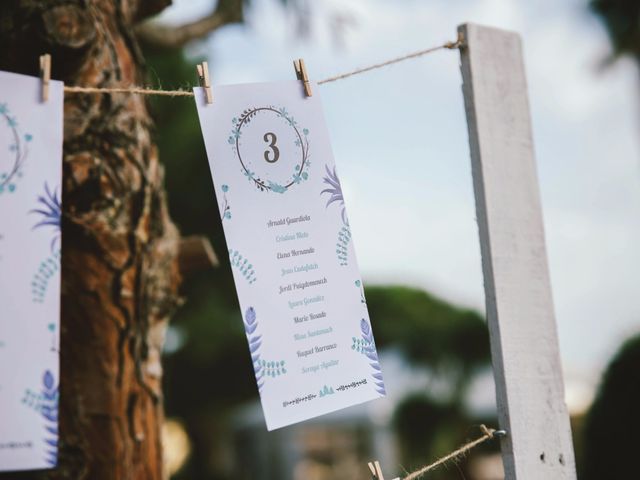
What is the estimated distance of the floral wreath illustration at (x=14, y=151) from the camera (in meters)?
1.30

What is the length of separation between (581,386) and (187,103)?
24.4ft

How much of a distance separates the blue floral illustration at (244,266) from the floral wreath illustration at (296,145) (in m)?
0.14

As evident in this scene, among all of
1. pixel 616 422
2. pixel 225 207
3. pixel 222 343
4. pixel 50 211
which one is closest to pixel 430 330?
pixel 222 343

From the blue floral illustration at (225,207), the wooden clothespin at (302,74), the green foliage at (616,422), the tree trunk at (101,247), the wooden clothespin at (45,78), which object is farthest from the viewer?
the green foliage at (616,422)

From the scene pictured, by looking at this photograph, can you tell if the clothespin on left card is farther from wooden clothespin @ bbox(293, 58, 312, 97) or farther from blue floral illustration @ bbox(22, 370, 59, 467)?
wooden clothespin @ bbox(293, 58, 312, 97)

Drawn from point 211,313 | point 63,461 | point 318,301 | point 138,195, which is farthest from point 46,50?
point 211,313

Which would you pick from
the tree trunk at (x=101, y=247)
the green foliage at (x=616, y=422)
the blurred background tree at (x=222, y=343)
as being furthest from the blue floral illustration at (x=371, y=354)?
the blurred background tree at (x=222, y=343)

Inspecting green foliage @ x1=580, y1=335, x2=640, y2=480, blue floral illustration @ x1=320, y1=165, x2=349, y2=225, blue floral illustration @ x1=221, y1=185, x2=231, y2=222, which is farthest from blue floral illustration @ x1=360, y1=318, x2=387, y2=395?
green foliage @ x1=580, y1=335, x2=640, y2=480

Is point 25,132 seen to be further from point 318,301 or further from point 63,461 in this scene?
point 63,461

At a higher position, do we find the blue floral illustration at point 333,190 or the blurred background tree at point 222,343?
the blue floral illustration at point 333,190

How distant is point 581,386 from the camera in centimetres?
1223

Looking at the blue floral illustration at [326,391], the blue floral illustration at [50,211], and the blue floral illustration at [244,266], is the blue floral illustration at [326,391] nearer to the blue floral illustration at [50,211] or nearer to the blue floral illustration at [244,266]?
the blue floral illustration at [244,266]

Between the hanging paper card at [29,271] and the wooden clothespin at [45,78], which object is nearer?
the hanging paper card at [29,271]

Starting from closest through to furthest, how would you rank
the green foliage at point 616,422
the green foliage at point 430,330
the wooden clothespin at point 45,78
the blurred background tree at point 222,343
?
the wooden clothespin at point 45,78, the green foliage at point 616,422, the blurred background tree at point 222,343, the green foliage at point 430,330
